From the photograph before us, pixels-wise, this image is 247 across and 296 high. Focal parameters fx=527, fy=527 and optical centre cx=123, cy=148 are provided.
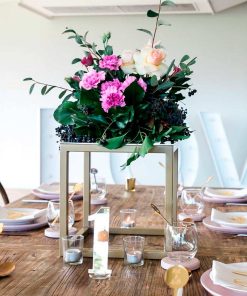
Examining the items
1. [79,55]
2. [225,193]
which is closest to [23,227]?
[225,193]

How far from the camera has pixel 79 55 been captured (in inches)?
217

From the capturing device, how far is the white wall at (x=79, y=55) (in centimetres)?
528

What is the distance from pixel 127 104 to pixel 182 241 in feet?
1.46

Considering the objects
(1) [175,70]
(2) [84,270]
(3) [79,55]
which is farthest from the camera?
(3) [79,55]

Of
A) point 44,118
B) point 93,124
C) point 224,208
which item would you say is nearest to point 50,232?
point 93,124

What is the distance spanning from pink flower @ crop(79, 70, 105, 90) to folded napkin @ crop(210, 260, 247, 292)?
25.3 inches

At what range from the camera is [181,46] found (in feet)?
17.5

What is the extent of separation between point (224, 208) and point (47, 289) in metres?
1.32

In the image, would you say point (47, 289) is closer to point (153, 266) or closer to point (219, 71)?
point (153, 266)

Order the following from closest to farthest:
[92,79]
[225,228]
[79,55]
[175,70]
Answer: [92,79]
[175,70]
[225,228]
[79,55]

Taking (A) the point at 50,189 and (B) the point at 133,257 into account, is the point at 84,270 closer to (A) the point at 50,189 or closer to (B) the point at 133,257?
(B) the point at 133,257

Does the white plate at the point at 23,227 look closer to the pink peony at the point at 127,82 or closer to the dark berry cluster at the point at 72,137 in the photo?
the dark berry cluster at the point at 72,137

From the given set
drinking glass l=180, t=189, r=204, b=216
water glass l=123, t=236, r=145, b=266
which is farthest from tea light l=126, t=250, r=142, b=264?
drinking glass l=180, t=189, r=204, b=216

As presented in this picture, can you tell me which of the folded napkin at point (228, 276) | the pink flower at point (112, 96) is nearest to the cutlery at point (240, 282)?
the folded napkin at point (228, 276)
